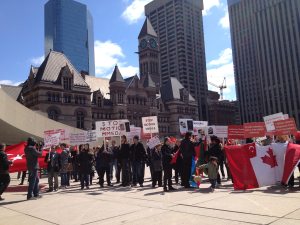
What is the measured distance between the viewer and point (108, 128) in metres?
14.4

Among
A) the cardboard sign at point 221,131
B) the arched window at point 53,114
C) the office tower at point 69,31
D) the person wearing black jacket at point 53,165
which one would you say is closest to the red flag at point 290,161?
the cardboard sign at point 221,131

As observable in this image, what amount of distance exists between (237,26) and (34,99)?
410 ft

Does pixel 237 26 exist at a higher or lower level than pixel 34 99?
higher

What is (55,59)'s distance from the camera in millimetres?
51125

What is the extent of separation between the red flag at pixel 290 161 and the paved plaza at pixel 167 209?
18.2 inches

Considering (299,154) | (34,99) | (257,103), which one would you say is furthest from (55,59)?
(257,103)

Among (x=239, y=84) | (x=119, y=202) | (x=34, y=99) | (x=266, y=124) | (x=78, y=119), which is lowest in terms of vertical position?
A: (x=119, y=202)

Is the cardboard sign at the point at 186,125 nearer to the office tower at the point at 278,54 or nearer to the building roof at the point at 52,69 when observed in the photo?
the building roof at the point at 52,69

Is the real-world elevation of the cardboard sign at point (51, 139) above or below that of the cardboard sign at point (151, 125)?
below

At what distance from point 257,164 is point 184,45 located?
427 ft

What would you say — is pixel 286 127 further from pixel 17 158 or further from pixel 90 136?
pixel 17 158

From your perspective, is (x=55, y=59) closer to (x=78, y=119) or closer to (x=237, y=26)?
(x=78, y=119)

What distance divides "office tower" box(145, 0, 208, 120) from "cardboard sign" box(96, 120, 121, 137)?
114998mm

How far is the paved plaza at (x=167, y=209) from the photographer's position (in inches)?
225
